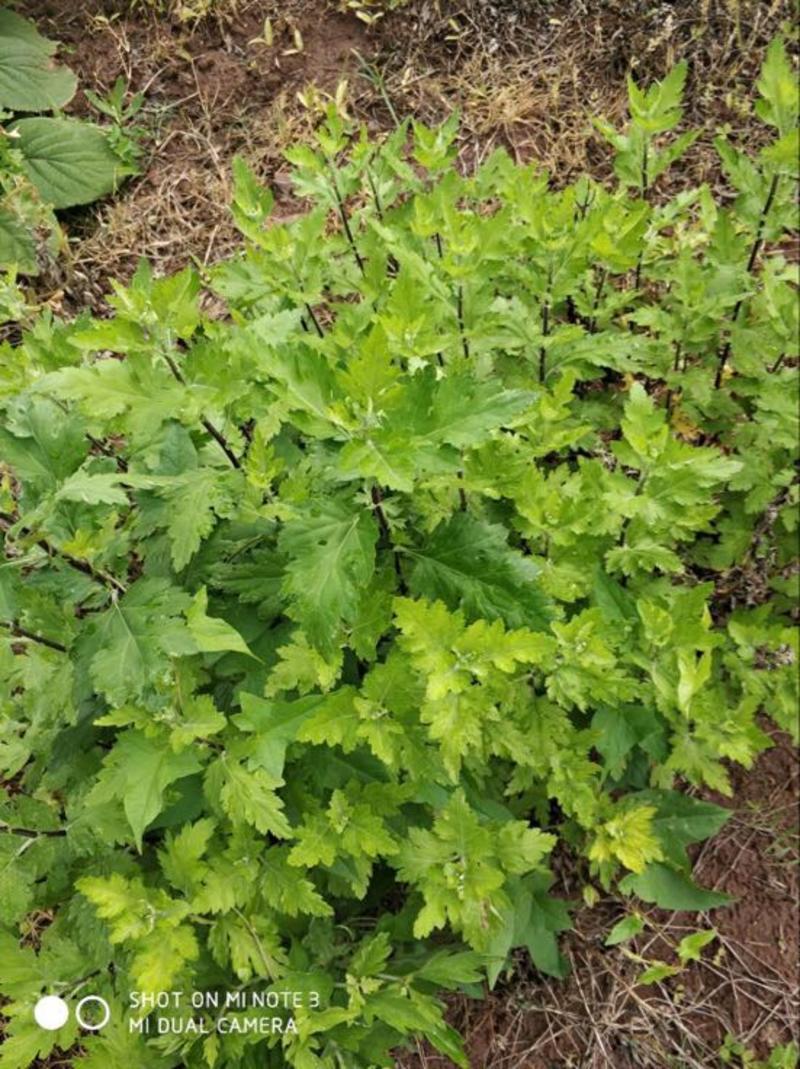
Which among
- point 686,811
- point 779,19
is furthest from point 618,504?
point 779,19

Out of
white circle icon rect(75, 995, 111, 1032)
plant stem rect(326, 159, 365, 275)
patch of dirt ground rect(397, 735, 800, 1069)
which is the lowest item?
patch of dirt ground rect(397, 735, 800, 1069)

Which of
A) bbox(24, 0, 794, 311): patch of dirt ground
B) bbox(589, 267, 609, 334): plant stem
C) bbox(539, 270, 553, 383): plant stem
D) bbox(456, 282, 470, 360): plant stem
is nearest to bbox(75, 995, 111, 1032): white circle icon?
bbox(456, 282, 470, 360): plant stem

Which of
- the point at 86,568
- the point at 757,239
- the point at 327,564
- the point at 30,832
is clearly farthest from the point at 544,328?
the point at 30,832

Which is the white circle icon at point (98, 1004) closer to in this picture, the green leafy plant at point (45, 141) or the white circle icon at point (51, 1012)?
the white circle icon at point (51, 1012)

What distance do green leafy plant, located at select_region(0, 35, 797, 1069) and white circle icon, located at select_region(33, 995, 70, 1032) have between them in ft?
0.07

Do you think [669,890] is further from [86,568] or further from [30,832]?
[86,568]

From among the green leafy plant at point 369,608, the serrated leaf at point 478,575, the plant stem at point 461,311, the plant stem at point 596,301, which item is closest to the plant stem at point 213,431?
Answer: the green leafy plant at point 369,608

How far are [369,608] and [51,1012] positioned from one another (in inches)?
49.1

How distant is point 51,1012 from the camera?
2.05m

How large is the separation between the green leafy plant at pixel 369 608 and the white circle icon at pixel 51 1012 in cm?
2

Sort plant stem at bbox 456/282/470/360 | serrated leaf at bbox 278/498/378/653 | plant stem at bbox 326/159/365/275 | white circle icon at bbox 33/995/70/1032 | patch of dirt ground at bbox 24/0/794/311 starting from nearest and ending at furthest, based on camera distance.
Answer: serrated leaf at bbox 278/498/378/653 < white circle icon at bbox 33/995/70/1032 < plant stem at bbox 456/282/470/360 < plant stem at bbox 326/159/365/275 < patch of dirt ground at bbox 24/0/794/311

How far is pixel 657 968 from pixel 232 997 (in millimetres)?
1364

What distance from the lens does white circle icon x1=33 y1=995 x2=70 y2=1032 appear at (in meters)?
2.03

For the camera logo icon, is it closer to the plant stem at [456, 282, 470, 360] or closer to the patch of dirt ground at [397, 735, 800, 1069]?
the patch of dirt ground at [397, 735, 800, 1069]
